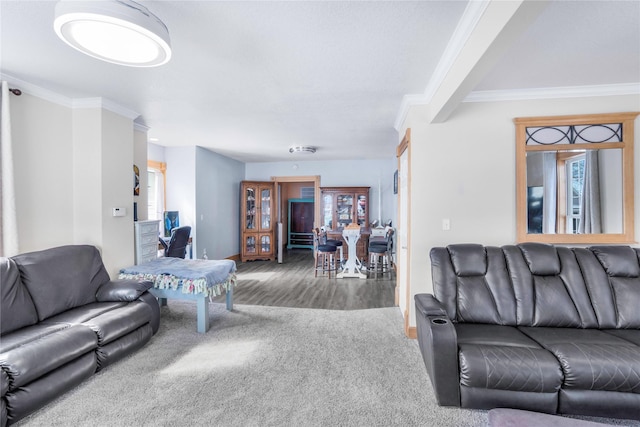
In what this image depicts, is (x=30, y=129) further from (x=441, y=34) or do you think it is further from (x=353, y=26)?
(x=441, y=34)

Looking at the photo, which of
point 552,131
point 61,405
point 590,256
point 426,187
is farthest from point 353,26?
point 61,405

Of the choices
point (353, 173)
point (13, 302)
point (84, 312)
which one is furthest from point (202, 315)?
point (353, 173)

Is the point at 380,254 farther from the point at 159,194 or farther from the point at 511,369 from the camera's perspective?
the point at 159,194

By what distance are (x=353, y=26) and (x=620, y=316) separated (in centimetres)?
277

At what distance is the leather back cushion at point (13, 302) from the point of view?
2.09 m

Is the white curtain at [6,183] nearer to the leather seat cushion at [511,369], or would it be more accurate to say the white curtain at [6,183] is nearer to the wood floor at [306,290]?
the wood floor at [306,290]

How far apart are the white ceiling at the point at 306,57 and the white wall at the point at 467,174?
24 centimetres

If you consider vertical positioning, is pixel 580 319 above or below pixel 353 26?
below

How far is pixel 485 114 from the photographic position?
9.27 feet

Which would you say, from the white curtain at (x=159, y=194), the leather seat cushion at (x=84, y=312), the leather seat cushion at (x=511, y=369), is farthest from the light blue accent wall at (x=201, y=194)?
the leather seat cushion at (x=511, y=369)

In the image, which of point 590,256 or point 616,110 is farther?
Answer: point 616,110

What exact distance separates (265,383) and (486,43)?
8.56 feet

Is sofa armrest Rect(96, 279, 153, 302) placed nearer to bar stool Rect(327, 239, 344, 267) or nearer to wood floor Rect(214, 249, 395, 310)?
wood floor Rect(214, 249, 395, 310)

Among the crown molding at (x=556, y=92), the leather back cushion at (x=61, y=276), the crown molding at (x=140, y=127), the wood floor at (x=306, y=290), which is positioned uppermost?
the crown molding at (x=140, y=127)
